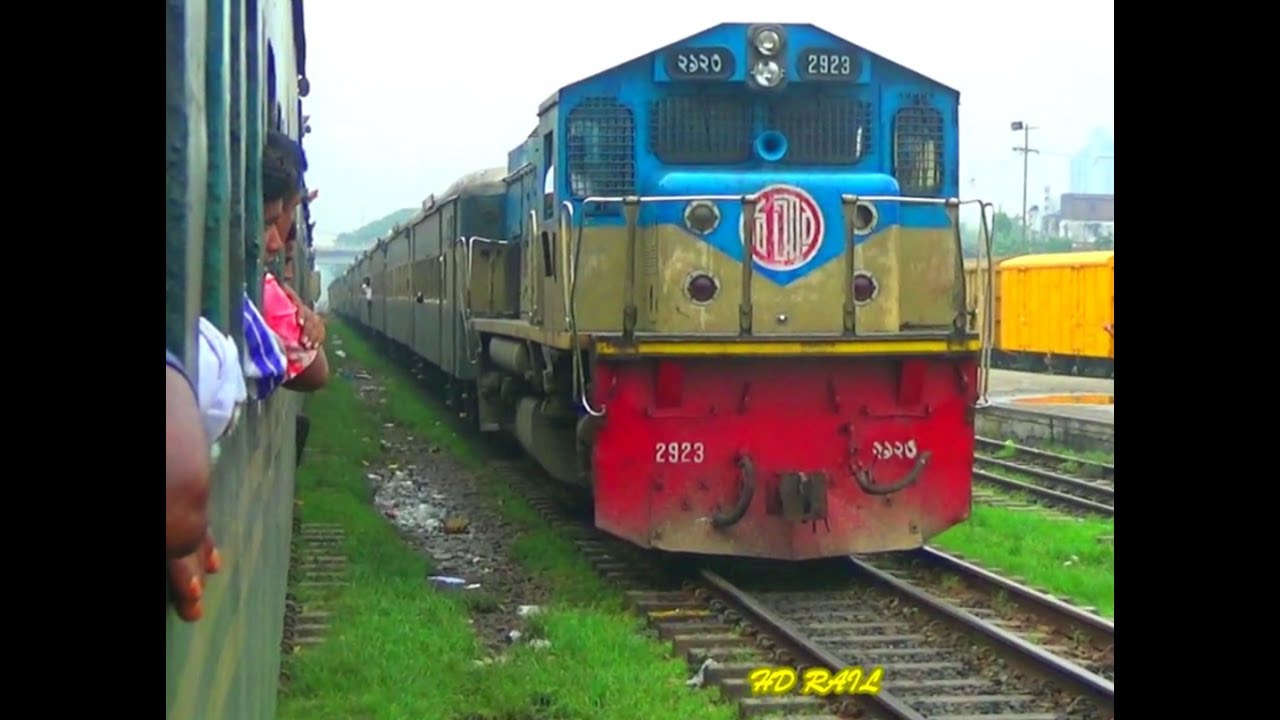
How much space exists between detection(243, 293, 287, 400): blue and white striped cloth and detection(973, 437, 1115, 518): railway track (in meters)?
9.01

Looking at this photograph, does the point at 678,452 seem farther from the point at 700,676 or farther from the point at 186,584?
the point at 186,584

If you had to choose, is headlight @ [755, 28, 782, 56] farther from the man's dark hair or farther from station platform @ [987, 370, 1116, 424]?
station platform @ [987, 370, 1116, 424]

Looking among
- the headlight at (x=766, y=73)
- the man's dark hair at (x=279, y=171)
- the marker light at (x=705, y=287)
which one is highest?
the headlight at (x=766, y=73)

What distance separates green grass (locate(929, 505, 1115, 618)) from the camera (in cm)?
847

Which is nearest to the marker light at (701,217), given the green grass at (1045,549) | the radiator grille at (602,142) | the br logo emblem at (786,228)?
the br logo emblem at (786,228)

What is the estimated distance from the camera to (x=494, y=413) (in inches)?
475

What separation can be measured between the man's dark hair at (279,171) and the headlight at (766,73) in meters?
4.95

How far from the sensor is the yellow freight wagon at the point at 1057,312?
2597 centimetres

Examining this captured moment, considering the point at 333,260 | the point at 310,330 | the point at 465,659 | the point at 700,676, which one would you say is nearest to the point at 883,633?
the point at 700,676

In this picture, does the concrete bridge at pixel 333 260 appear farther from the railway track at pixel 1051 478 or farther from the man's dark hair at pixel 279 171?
the man's dark hair at pixel 279 171

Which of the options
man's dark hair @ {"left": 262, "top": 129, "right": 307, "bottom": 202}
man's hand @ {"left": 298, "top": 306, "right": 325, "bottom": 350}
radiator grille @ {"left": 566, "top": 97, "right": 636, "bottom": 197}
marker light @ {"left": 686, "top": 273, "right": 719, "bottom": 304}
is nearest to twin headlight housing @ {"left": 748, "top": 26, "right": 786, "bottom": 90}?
radiator grille @ {"left": 566, "top": 97, "right": 636, "bottom": 197}

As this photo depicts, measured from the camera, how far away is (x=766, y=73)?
27.7 ft

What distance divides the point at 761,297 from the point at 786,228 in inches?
15.8

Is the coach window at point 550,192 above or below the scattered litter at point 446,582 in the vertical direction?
above
